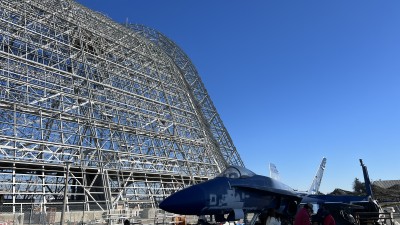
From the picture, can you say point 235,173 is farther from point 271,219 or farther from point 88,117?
point 88,117

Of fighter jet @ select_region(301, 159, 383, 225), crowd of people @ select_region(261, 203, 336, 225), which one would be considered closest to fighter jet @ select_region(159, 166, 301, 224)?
fighter jet @ select_region(301, 159, 383, 225)

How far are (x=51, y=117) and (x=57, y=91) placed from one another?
229 centimetres

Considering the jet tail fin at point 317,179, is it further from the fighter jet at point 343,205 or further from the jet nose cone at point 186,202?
the jet nose cone at point 186,202

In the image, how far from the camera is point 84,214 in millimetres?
21344

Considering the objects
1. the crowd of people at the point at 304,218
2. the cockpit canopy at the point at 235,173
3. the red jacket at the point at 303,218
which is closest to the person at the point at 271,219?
the crowd of people at the point at 304,218

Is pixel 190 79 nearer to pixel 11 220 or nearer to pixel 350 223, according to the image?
pixel 11 220

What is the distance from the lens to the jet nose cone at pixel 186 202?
31.9 feet

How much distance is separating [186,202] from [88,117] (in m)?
19.8

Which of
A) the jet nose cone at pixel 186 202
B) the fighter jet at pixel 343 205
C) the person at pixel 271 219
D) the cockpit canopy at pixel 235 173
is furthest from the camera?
the fighter jet at pixel 343 205

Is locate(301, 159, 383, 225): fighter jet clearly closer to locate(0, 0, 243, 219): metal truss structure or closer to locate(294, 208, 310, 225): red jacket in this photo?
locate(294, 208, 310, 225): red jacket

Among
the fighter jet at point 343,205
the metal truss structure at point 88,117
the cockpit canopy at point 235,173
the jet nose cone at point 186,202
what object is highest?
the metal truss structure at point 88,117

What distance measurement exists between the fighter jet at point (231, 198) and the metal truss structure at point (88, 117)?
13328 mm

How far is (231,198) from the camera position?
440 inches

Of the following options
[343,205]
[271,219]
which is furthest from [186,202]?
[343,205]
